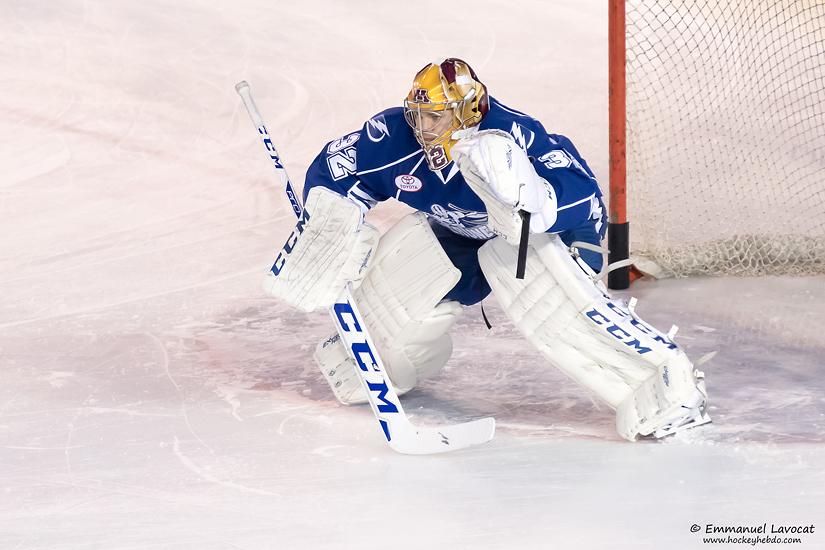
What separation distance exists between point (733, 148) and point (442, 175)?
8.00 ft

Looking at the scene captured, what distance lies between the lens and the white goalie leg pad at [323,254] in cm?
268

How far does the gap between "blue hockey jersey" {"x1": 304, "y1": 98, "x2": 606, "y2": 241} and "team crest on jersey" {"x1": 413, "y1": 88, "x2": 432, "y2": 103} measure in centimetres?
16

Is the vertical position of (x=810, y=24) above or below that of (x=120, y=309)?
above

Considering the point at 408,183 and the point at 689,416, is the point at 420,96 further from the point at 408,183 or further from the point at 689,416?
the point at 689,416

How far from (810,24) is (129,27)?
4037 millimetres

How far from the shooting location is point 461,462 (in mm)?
2547

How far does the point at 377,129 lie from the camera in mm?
2750

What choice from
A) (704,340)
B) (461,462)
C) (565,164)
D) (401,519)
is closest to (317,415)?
(461,462)

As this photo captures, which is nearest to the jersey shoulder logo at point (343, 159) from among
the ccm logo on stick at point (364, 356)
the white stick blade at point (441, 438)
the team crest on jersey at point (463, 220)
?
the team crest on jersey at point (463, 220)

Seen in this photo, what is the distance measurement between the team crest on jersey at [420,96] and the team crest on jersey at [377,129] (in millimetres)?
202

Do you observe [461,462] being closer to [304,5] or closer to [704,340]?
[704,340]

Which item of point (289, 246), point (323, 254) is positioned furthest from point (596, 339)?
point (289, 246)

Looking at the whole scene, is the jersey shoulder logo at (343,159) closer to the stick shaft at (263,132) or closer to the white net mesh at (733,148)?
the stick shaft at (263,132)

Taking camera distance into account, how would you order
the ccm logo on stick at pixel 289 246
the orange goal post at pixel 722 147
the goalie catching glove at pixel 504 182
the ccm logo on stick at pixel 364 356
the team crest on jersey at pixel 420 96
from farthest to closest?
the orange goal post at pixel 722 147, the ccm logo on stick at pixel 289 246, the ccm logo on stick at pixel 364 356, the team crest on jersey at pixel 420 96, the goalie catching glove at pixel 504 182
